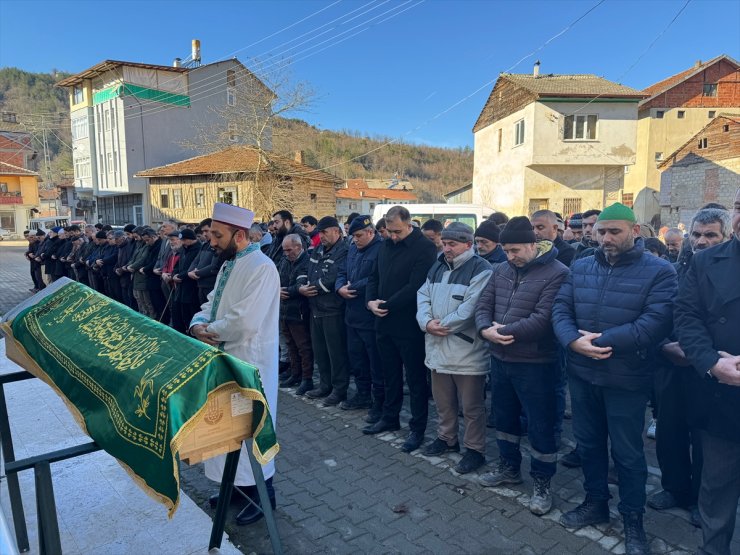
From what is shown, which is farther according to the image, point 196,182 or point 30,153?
point 30,153

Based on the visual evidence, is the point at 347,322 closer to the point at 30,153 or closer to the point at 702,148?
the point at 702,148

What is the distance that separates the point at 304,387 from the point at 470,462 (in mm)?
2585

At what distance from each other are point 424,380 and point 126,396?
2.84 m

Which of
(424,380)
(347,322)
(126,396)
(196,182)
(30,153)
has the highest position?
(30,153)

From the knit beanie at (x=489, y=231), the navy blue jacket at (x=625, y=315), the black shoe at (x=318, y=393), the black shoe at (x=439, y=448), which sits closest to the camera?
the navy blue jacket at (x=625, y=315)

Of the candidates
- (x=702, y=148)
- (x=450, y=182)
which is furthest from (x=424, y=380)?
(x=450, y=182)

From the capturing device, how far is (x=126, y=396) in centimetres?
Answer: 217

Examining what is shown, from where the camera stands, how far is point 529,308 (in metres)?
3.47

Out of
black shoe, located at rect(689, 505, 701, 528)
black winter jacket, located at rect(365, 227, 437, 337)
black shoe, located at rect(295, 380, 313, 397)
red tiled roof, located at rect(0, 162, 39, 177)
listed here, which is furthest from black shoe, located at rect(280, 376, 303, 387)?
red tiled roof, located at rect(0, 162, 39, 177)

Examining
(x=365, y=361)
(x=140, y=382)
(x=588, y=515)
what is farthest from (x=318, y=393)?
(x=140, y=382)

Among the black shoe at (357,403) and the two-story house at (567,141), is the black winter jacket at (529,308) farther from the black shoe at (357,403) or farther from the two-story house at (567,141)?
the two-story house at (567,141)

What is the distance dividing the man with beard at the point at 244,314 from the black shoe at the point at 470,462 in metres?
1.49

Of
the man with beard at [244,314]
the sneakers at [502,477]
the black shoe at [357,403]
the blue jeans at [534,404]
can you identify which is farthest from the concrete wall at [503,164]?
the man with beard at [244,314]

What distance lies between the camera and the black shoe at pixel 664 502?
3.40 m
